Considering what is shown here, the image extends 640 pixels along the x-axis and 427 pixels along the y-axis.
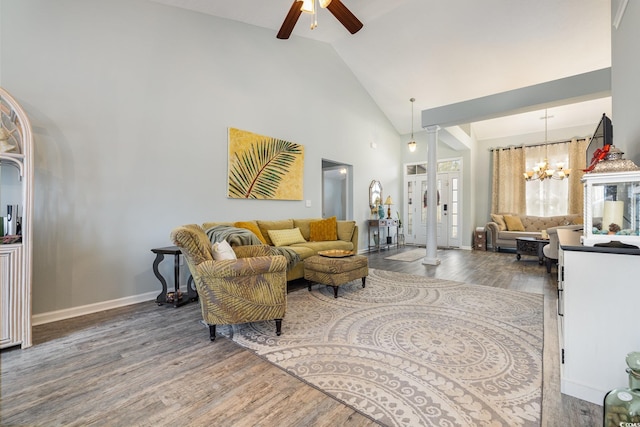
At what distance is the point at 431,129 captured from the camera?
5.15 meters

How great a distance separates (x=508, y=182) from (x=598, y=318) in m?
6.77

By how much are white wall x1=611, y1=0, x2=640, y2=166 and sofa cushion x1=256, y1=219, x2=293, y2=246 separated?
3.85m

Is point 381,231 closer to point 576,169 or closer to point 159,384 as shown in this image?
point 576,169

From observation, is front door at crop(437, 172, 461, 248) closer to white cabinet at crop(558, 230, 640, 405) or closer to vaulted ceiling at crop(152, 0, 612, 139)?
vaulted ceiling at crop(152, 0, 612, 139)

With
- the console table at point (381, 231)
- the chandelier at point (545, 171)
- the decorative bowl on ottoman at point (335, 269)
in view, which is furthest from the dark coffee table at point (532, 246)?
the decorative bowl on ottoman at point (335, 269)

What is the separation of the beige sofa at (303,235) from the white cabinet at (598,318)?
109 inches

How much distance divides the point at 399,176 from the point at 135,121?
21.7 feet

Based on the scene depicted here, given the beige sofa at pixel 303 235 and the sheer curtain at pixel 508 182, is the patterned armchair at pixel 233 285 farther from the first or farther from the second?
the sheer curtain at pixel 508 182

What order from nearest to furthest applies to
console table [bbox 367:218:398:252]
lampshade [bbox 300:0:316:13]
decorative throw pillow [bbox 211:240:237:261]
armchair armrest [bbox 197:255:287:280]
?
armchair armrest [bbox 197:255:287:280] < decorative throw pillow [bbox 211:240:237:261] < lampshade [bbox 300:0:316:13] < console table [bbox 367:218:398:252]

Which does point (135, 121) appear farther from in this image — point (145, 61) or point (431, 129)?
point (431, 129)

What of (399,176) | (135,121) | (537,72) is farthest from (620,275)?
(399,176)

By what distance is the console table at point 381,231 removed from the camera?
660cm

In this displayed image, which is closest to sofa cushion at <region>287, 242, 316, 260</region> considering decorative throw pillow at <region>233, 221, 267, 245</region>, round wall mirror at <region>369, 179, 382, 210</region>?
decorative throw pillow at <region>233, 221, 267, 245</region>

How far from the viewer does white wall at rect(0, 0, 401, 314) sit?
8.41 ft
